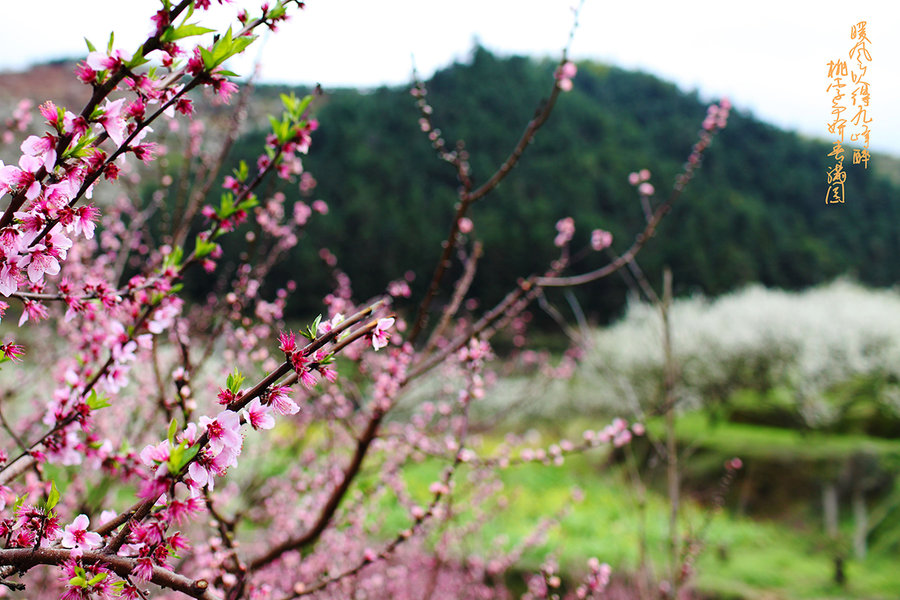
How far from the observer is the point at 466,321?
16.6 ft

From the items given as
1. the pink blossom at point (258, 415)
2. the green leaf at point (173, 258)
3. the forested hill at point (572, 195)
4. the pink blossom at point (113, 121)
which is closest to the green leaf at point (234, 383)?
the pink blossom at point (258, 415)

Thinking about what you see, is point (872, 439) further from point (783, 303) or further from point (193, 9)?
point (193, 9)

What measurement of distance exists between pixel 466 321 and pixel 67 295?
399 centimetres

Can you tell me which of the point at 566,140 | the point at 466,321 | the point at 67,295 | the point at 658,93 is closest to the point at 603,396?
the point at 466,321

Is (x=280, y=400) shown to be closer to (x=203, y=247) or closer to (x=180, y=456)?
(x=180, y=456)

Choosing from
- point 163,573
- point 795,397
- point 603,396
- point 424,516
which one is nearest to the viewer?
point 163,573

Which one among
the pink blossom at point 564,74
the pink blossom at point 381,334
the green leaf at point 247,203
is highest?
the pink blossom at point 564,74

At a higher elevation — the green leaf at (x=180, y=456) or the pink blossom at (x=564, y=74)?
the pink blossom at (x=564, y=74)

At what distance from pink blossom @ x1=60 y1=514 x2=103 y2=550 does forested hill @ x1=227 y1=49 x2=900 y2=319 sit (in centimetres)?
1788

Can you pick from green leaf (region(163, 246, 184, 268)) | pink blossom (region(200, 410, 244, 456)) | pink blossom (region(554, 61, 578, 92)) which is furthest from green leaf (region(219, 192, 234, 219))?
pink blossom (region(554, 61, 578, 92))

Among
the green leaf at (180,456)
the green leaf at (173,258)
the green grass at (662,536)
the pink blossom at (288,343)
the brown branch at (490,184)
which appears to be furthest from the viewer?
the green grass at (662,536)

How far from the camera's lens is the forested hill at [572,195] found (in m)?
22.1

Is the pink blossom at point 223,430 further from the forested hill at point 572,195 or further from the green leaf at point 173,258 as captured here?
the forested hill at point 572,195

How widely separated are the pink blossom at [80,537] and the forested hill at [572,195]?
17879mm
